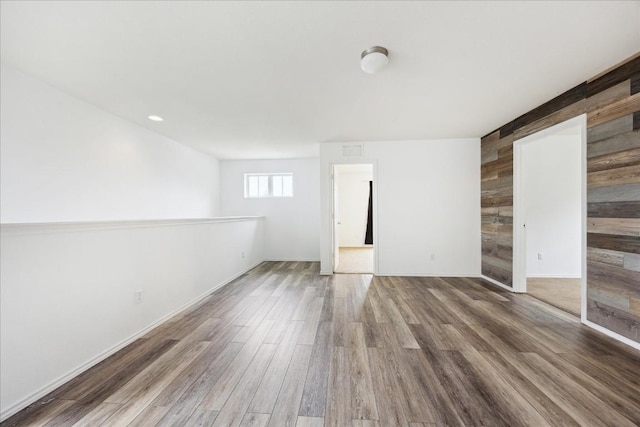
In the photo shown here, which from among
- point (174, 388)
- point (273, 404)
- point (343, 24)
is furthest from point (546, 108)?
point (174, 388)

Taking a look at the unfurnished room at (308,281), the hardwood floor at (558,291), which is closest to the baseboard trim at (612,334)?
the unfurnished room at (308,281)

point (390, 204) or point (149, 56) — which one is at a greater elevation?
point (149, 56)

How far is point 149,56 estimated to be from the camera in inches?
74.3

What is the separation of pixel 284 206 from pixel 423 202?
308 cm

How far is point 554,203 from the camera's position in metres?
3.97

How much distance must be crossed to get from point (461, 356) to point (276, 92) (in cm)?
284

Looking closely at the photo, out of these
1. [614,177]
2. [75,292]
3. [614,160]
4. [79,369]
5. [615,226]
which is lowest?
[79,369]

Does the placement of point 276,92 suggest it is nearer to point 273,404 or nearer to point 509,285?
point 273,404

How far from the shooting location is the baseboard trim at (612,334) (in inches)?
77.6

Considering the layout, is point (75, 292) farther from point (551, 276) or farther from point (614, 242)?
point (551, 276)

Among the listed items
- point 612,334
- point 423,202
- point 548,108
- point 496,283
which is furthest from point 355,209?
point 612,334

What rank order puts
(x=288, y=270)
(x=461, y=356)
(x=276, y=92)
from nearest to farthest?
1. (x=461, y=356)
2. (x=276, y=92)
3. (x=288, y=270)

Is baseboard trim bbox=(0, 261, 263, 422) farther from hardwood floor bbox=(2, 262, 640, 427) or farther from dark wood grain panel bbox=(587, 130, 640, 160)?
dark wood grain panel bbox=(587, 130, 640, 160)

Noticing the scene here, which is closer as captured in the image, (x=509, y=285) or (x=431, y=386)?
(x=431, y=386)
